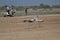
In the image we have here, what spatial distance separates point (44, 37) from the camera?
33.8 feet

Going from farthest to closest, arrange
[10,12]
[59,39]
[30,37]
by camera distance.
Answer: [10,12] < [30,37] < [59,39]

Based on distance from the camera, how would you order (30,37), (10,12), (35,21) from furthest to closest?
(10,12)
(35,21)
(30,37)

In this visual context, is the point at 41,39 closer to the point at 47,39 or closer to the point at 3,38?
the point at 47,39

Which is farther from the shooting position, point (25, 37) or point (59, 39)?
point (25, 37)

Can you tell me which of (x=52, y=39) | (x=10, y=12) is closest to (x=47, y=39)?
(x=52, y=39)

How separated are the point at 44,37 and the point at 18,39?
1165mm

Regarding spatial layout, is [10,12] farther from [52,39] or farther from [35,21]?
[52,39]

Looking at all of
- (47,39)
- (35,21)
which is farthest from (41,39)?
(35,21)

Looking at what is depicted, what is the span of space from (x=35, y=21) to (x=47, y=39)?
24.1 ft

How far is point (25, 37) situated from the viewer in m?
10.4

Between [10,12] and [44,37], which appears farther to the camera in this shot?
[10,12]

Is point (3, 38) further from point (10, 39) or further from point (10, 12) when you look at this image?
point (10, 12)

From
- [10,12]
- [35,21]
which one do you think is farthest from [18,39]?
[10,12]

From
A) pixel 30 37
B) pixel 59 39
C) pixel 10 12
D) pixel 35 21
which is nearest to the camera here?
pixel 59 39
